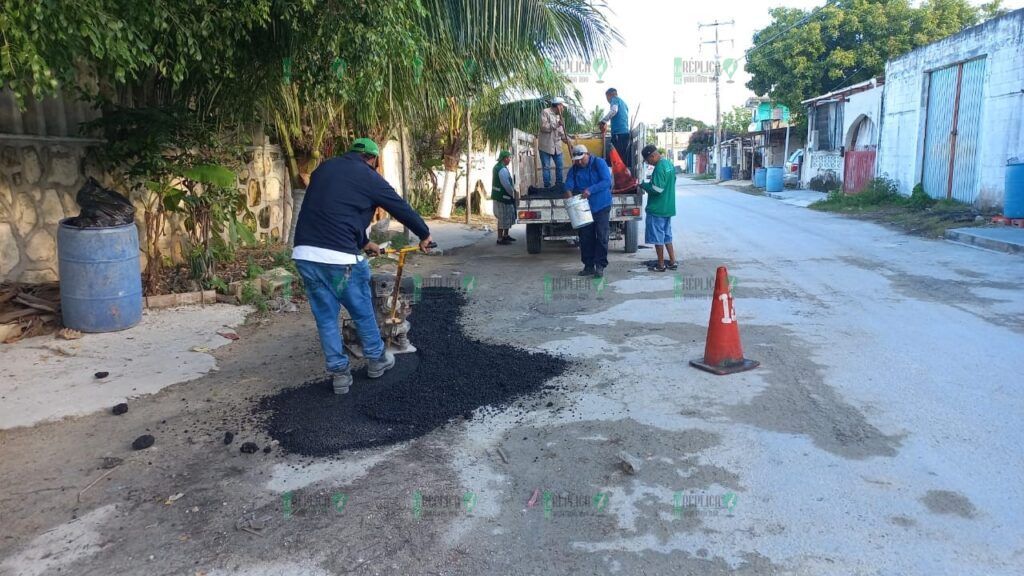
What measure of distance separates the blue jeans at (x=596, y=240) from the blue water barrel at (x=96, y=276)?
5.68 metres

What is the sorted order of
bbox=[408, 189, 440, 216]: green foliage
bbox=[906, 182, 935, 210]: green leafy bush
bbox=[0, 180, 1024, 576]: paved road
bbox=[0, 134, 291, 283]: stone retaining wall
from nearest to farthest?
bbox=[0, 180, 1024, 576]: paved road, bbox=[0, 134, 291, 283]: stone retaining wall, bbox=[906, 182, 935, 210]: green leafy bush, bbox=[408, 189, 440, 216]: green foliage

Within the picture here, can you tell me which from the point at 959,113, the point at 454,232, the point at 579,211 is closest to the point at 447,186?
the point at 454,232

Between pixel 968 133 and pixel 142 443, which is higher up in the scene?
pixel 968 133

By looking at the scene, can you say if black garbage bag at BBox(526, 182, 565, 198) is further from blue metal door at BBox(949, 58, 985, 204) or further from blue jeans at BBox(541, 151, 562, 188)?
blue metal door at BBox(949, 58, 985, 204)

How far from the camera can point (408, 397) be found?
5.16 metres

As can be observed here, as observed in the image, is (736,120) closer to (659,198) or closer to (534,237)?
(534,237)

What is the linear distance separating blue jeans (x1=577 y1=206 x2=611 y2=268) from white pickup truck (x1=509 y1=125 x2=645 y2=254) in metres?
1.12

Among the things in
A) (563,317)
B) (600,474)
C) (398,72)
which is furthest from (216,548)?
(398,72)

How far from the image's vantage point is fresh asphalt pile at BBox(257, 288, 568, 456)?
4578mm

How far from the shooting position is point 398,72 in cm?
873

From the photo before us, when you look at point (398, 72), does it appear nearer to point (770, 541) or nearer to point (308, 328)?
point (308, 328)

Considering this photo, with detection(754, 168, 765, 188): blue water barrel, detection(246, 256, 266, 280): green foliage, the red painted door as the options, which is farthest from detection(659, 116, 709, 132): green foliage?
detection(246, 256, 266, 280): green foliage

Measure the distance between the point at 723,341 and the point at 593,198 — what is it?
15.4ft

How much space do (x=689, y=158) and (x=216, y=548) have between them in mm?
76179
